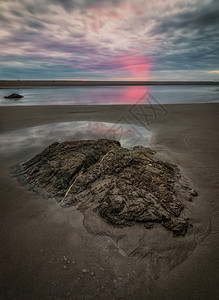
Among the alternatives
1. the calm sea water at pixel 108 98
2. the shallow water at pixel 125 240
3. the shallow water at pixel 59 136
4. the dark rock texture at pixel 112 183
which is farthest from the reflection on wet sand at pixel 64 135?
the calm sea water at pixel 108 98

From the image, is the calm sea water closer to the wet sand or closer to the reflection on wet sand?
the reflection on wet sand

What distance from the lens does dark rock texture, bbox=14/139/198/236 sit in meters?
2.48

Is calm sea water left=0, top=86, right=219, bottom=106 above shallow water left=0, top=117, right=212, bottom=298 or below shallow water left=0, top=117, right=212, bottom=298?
below

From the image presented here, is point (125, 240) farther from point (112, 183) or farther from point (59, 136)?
point (59, 136)

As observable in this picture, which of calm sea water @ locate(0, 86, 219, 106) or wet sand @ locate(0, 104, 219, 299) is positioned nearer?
wet sand @ locate(0, 104, 219, 299)

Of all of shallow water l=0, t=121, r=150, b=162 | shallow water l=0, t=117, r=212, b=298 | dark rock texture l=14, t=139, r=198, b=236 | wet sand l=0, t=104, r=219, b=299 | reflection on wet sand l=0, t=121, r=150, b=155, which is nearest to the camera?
wet sand l=0, t=104, r=219, b=299

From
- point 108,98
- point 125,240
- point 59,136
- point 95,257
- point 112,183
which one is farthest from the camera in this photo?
point 108,98

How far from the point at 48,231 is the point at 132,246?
1215mm

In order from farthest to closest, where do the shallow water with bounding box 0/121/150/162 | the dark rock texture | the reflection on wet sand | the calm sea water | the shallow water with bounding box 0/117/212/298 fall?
1. the calm sea water
2. the reflection on wet sand
3. the shallow water with bounding box 0/121/150/162
4. the dark rock texture
5. the shallow water with bounding box 0/117/212/298

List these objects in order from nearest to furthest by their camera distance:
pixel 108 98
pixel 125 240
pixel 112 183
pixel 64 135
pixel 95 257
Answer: pixel 95 257 < pixel 125 240 < pixel 112 183 < pixel 64 135 < pixel 108 98

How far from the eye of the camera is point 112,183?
292cm

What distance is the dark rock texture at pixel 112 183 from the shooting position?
2482 millimetres

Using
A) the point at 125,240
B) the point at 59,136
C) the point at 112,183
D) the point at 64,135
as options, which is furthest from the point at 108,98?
the point at 125,240

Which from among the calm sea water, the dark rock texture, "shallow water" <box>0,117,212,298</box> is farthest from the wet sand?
the calm sea water
